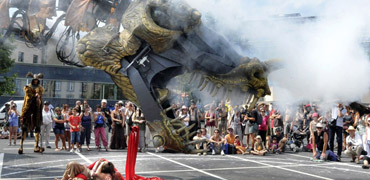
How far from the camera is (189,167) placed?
8.62 m

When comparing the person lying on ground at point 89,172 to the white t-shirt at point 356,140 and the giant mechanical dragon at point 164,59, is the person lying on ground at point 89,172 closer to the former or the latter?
the giant mechanical dragon at point 164,59

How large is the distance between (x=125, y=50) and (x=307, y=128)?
948cm

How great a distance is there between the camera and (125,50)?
6.56 m

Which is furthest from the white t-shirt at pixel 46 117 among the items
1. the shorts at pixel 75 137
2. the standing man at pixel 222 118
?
the standing man at pixel 222 118

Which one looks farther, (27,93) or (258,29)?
(27,93)

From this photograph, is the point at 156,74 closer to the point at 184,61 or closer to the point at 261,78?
the point at 184,61

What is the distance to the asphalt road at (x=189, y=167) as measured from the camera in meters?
7.61

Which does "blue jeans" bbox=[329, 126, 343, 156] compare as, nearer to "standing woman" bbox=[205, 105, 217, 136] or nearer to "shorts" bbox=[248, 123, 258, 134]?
"shorts" bbox=[248, 123, 258, 134]

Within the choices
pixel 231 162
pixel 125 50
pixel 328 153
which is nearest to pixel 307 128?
pixel 328 153

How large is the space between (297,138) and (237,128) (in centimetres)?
217

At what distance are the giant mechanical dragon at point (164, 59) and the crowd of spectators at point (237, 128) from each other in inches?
123

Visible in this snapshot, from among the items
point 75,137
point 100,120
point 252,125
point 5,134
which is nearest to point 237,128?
point 252,125

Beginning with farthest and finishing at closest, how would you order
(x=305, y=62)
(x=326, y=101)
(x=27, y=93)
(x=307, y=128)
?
1. (x=307, y=128)
2. (x=27, y=93)
3. (x=326, y=101)
4. (x=305, y=62)

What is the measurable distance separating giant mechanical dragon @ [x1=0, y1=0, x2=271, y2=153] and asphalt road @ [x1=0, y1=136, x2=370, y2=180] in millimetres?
1507
